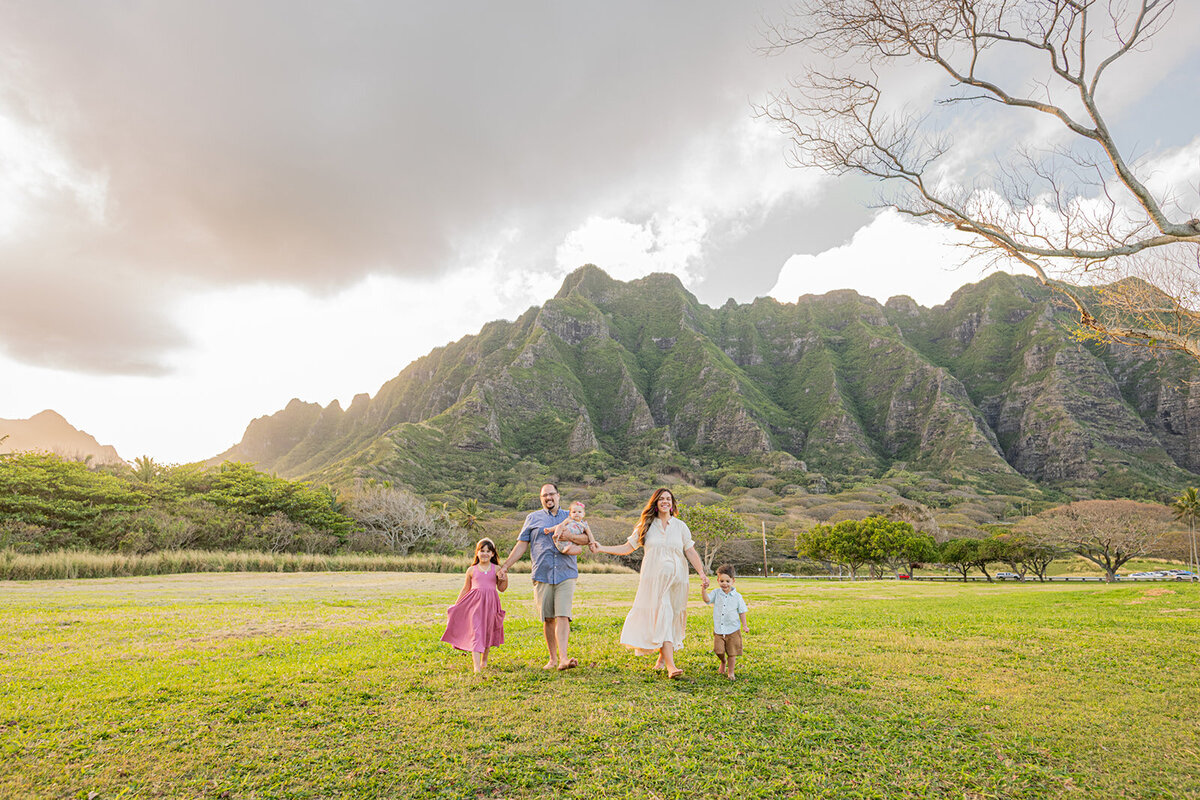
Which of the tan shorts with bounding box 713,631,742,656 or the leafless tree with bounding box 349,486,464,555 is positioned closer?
the tan shorts with bounding box 713,631,742,656

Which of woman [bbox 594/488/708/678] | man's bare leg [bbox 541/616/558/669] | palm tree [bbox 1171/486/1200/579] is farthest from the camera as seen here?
palm tree [bbox 1171/486/1200/579]

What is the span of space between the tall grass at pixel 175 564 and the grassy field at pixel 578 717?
620 inches

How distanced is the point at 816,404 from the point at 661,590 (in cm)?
15660

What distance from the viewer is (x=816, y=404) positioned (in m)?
152

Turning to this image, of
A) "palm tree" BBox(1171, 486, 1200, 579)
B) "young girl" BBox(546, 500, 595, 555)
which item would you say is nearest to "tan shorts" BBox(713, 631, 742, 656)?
"young girl" BBox(546, 500, 595, 555)

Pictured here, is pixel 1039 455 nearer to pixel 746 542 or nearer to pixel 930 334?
pixel 930 334

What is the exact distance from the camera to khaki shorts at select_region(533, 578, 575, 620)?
23.1 ft

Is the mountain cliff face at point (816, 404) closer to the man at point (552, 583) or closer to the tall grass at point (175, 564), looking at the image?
the tall grass at point (175, 564)

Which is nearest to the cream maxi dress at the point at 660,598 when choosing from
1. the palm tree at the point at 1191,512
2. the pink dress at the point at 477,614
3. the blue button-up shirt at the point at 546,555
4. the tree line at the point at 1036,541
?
the blue button-up shirt at the point at 546,555

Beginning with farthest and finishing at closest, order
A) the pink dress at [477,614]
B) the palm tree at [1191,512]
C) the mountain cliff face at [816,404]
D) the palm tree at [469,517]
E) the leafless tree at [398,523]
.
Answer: the mountain cliff face at [816,404], the palm tree at [469,517], the palm tree at [1191,512], the leafless tree at [398,523], the pink dress at [477,614]

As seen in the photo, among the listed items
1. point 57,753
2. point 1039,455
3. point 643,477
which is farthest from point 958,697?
point 1039,455

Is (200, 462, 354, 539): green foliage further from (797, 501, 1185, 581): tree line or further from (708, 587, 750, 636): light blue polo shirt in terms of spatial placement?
(797, 501, 1185, 581): tree line

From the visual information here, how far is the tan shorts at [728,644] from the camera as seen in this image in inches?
265

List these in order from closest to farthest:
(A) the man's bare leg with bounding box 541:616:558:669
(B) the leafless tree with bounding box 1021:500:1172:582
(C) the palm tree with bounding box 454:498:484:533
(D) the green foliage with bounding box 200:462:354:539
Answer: (A) the man's bare leg with bounding box 541:616:558:669 < (D) the green foliage with bounding box 200:462:354:539 < (B) the leafless tree with bounding box 1021:500:1172:582 < (C) the palm tree with bounding box 454:498:484:533
